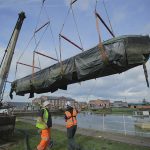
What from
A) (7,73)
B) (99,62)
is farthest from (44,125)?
(7,73)

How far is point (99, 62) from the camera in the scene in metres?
7.66

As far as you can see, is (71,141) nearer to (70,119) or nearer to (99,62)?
(70,119)

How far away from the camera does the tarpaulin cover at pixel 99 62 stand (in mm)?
7070

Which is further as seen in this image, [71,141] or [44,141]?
[71,141]

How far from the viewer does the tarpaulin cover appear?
7070 millimetres

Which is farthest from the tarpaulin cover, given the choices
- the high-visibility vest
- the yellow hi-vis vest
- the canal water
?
the canal water

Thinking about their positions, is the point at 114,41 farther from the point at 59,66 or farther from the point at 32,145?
the point at 32,145

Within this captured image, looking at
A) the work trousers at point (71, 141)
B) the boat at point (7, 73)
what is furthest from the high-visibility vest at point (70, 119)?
the boat at point (7, 73)

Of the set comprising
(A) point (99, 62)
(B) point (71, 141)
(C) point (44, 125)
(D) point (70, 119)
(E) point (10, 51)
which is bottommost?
(B) point (71, 141)

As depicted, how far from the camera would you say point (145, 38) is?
295 inches

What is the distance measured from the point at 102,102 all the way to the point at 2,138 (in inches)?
6484

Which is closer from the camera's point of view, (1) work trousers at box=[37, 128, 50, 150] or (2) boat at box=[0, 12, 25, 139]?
(1) work trousers at box=[37, 128, 50, 150]

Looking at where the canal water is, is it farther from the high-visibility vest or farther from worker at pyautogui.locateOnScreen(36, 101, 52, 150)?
worker at pyautogui.locateOnScreen(36, 101, 52, 150)

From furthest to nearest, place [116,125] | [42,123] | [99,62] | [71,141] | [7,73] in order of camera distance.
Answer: [116,125]
[7,73]
[71,141]
[42,123]
[99,62]
